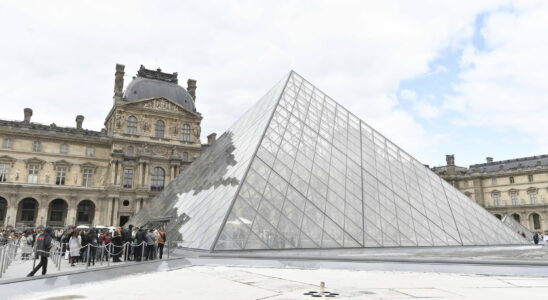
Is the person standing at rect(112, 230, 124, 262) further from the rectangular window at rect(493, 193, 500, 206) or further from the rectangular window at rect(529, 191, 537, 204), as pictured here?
the rectangular window at rect(493, 193, 500, 206)

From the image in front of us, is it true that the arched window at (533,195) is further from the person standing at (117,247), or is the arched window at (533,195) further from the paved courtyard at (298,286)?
the person standing at (117,247)

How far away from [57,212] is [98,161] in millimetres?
7801

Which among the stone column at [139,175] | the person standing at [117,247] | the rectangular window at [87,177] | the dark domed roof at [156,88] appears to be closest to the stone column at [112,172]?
the stone column at [139,175]

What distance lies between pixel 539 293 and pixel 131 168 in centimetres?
4657

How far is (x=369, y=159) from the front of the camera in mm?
17672

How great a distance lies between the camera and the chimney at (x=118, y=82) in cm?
4928

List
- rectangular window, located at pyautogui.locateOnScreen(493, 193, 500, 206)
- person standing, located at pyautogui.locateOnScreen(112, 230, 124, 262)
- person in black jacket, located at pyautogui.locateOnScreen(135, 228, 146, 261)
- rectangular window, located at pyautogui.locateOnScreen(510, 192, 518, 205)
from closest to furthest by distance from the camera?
person in black jacket, located at pyautogui.locateOnScreen(135, 228, 146, 261) → person standing, located at pyautogui.locateOnScreen(112, 230, 124, 262) → rectangular window, located at pyautogui.locateOnScreen(510, 192, 518, 205) → rectangular window, located at pyautogui.locateOnScreen(493, 193, 500, 206)

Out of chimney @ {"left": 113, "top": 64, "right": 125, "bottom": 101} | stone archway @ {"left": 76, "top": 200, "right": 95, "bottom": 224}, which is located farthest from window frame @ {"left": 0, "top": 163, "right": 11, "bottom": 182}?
chimney @ {"left": 113, "top": 64, "right": 125, "bottom": 101}

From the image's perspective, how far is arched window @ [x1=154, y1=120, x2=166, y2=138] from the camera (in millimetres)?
49219

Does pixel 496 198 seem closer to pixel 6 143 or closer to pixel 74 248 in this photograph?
pixel 74 248

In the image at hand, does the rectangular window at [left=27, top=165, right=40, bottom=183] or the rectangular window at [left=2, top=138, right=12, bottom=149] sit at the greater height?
the rectangular window at [left=2, top=138, right=12, bottom=149]

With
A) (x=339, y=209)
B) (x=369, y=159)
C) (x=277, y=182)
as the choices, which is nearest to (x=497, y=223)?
(x=369, y=159)

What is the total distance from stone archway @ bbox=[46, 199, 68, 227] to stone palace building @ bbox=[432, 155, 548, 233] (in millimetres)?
56014

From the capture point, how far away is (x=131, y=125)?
1870 inches
